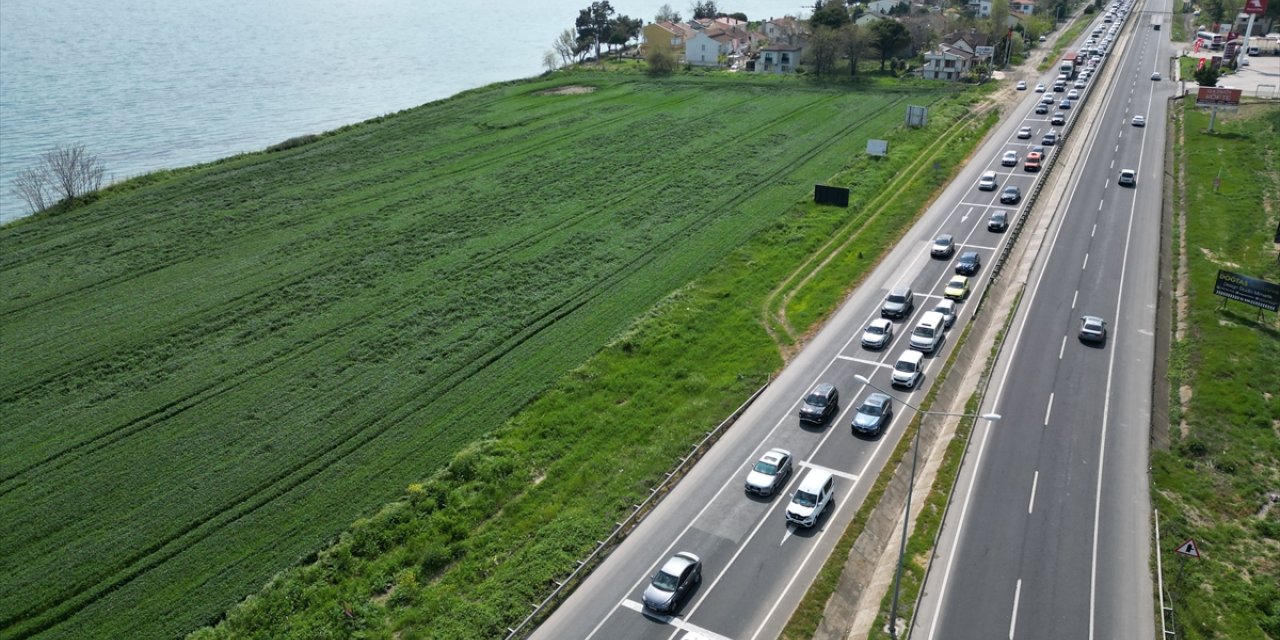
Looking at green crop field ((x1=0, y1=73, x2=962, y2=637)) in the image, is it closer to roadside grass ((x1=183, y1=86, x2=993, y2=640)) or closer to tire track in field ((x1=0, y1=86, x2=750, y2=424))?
tire track in field ((x1=0, y1=86, x2=750, y2=424))

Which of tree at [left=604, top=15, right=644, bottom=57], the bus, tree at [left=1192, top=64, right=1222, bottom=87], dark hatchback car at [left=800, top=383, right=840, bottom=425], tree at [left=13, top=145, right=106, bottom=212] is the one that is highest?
tree at [left=604, top=15, right=644, bottom=57]

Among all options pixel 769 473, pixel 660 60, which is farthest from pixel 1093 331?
pixel 660 60

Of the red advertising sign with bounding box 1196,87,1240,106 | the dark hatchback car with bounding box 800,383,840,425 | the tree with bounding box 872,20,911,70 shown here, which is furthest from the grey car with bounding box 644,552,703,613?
the tree with bounding box 872,20,911,70

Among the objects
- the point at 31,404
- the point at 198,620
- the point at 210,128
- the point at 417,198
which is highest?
the point at 210,128

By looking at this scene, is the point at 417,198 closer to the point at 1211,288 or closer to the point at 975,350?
the point at 975,350

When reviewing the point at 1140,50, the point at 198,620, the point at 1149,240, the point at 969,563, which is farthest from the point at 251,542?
the point at 1140,50

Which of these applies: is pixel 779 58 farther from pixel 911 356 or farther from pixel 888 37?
pixel 911 356
